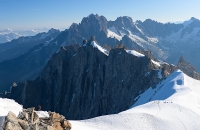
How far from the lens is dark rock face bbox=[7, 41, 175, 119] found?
3892 inches

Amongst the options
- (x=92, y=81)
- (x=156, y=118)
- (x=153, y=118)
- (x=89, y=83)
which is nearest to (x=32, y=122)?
(x=153, y=118)

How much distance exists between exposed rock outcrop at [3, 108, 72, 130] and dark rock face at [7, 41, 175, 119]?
60.9 metres

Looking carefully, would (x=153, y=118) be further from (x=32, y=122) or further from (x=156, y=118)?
(x=32, y=122)

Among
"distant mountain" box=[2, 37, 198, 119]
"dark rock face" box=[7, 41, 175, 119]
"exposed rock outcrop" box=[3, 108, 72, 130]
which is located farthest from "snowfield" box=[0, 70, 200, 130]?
"dark rock face" box=[7, 41, 175, 119]

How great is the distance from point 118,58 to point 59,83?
47581 mm

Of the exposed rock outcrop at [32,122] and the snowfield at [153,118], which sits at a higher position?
the exposed rock outcrop at [32,122]

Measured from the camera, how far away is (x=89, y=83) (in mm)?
126688

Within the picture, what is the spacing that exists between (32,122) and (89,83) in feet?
342

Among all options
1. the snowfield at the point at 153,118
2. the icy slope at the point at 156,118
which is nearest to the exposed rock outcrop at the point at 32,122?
the snowfield at the point at 153,118

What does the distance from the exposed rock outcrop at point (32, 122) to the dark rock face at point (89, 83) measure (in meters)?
60.9

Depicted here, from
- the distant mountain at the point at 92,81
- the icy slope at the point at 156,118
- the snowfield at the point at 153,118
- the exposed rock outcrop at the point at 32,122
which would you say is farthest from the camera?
the distant mountain at the point at 92,81

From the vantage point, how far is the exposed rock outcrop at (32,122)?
20.0 m

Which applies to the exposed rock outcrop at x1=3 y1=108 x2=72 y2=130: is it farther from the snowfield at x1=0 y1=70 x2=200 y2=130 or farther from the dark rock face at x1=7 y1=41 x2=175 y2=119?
the dark rock face at x1=7 y1=41 x2=175 y2=119

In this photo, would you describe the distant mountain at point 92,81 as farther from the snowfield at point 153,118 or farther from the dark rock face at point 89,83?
the snowfield at point 153,118
